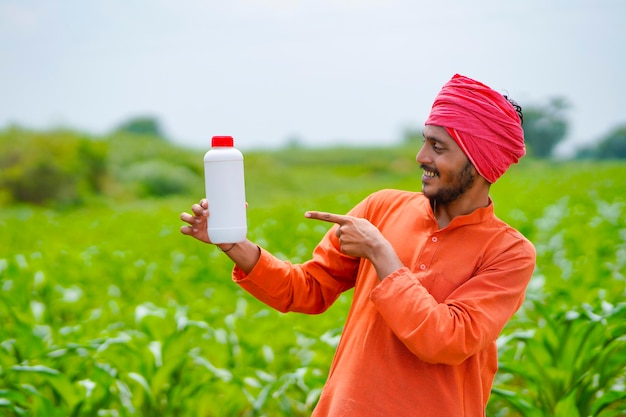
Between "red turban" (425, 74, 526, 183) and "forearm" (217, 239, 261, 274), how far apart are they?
2.01ft

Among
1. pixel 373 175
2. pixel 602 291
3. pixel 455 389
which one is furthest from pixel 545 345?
pixel 373 175

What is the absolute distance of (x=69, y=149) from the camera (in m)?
22.2

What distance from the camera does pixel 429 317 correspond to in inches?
72.1

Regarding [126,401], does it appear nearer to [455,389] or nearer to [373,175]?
[455,389]

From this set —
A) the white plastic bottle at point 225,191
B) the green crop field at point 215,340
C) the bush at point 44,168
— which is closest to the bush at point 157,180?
the bush at point 44,168

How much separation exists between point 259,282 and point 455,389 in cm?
63

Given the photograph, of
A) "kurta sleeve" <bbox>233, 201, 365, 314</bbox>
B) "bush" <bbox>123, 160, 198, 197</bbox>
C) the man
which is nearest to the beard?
the man

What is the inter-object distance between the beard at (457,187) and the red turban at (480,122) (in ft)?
0.09

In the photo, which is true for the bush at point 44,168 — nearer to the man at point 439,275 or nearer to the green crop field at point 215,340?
the green crop field at point 215,340

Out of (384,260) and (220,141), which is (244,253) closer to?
(220,141)

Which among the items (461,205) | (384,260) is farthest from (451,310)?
(461,205)

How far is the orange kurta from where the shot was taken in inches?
73.0

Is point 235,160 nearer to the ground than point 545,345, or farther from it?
farther from it

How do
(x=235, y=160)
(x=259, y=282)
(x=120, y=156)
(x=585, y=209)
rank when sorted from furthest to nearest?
(x=120, y=156) → (x=585, y=209) → (x=259, y=282) → (x=235, y=160)
